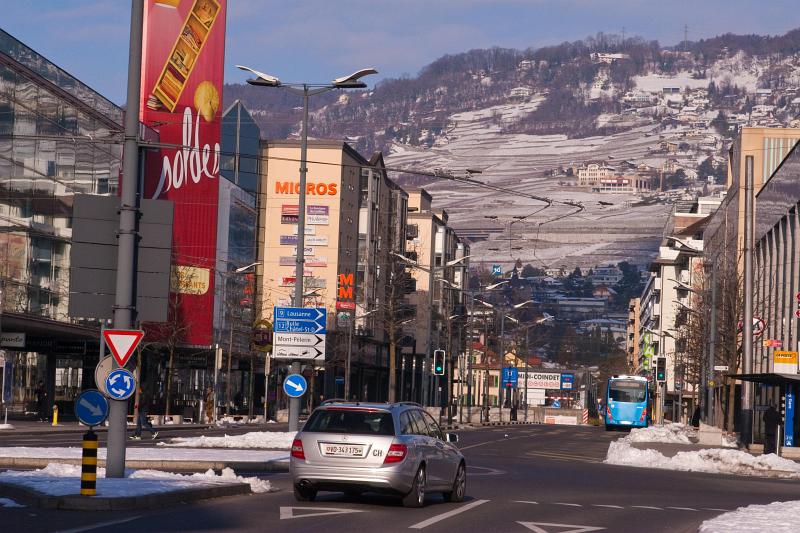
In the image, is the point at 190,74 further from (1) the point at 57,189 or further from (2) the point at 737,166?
(2) the point at 737,166

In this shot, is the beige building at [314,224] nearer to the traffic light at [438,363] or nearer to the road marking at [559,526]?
the traffic light at [438,363]

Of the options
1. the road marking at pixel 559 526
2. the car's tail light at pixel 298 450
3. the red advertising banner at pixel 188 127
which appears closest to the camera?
the road marking at pixel 559 526

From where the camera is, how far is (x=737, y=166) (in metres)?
108

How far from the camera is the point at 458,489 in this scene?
22484 millimetres

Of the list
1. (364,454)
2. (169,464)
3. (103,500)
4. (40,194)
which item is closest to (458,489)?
(364,454)

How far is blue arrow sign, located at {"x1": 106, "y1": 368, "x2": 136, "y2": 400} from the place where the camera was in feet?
64.8

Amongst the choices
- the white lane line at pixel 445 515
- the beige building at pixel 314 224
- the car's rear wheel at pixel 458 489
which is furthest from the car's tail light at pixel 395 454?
the beige building at pixel 314 224

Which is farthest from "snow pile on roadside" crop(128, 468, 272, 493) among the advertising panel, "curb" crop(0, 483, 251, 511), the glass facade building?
the advertising panel

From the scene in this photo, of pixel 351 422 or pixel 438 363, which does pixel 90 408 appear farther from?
pixel 438 363

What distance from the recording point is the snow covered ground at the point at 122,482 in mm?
18500

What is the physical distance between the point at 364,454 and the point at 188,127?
67.9 m

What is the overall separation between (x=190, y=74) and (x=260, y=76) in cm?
4816

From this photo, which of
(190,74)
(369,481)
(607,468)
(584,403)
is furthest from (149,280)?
(584,403)

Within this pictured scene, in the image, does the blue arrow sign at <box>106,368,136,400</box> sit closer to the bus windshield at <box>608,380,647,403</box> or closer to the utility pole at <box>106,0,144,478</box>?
the utility pole at <box>106,0,144,478</box>
